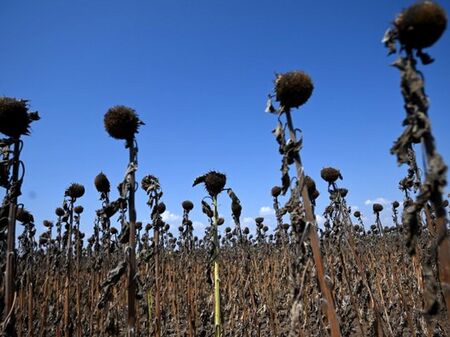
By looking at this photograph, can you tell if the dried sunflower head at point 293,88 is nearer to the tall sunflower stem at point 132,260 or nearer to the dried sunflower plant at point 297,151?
the dried sunflower plant at point 297,151

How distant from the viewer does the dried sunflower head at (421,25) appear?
1.81 m

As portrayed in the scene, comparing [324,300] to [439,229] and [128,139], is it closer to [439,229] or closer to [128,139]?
[439,229]

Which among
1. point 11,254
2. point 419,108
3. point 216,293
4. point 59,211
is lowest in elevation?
point 216,293

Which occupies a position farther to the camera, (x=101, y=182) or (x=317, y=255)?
(x=101, y=182)

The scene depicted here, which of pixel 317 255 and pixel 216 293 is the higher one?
pixel 317 255

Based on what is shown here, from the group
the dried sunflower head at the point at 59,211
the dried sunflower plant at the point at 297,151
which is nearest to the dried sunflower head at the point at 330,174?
the dried sunflower plant at the point at 297,151

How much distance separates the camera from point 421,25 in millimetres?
1814

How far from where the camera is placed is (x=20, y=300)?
6934 millimetres

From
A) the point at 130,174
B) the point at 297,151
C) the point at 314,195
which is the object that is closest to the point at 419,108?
the point at 297,151

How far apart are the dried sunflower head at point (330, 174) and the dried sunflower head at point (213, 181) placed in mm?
1643

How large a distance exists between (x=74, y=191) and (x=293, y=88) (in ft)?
19.2

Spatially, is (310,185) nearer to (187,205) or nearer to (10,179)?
(10,179)

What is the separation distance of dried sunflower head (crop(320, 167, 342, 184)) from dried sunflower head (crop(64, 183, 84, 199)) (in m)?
5.14

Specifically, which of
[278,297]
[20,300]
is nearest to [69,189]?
[20,300]
